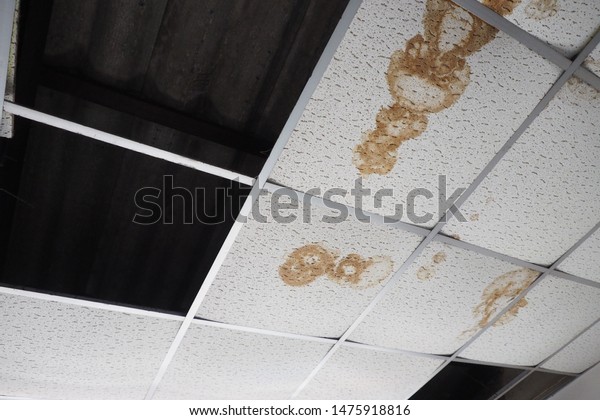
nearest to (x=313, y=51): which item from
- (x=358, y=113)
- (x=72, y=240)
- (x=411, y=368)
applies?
(x=358, y=113)

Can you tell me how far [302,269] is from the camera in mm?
1192

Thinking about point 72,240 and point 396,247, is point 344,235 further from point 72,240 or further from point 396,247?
point 72,240

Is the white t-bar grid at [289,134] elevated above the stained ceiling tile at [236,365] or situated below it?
above

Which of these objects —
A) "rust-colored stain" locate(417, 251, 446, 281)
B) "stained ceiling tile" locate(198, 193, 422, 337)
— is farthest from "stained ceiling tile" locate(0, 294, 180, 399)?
"rust-colored stain" locate(417, 251, 446, 281)

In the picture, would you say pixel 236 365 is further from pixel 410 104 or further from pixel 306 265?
pixel 410 104

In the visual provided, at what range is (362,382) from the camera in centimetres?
181

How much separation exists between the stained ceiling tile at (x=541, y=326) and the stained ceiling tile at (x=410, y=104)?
83cm

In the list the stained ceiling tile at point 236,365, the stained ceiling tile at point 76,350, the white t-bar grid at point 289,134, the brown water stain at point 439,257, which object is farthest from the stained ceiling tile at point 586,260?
the stained ceiling tile at point 76,350

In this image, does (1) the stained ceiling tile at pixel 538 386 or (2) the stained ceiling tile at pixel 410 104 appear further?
(1) the stained ceiling tile at pixel 538 386

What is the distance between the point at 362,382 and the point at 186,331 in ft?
3.22

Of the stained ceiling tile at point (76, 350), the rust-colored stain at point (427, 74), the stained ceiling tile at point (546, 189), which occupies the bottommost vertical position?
the stained ceiling tile at point (76, 350)

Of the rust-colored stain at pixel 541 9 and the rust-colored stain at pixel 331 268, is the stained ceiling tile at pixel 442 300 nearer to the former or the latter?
the rust-colored stain at pixel 331 268

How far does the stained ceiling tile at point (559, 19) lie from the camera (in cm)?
72

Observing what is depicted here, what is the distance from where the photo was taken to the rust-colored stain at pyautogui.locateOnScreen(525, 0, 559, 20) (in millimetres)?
716
